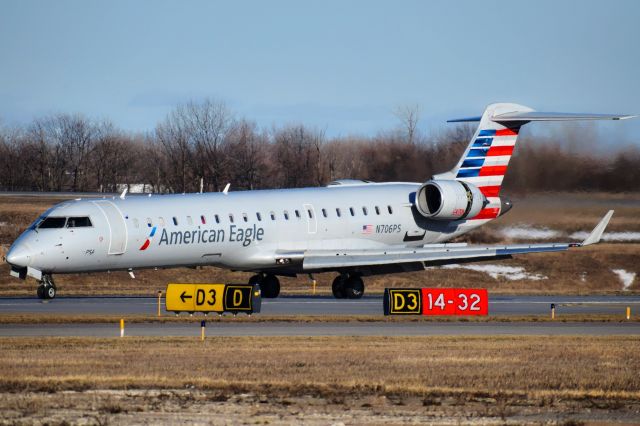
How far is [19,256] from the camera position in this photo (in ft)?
115

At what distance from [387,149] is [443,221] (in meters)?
15.1

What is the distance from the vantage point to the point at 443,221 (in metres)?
43.8

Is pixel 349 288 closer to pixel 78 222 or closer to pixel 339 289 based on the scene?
pixel 339 289

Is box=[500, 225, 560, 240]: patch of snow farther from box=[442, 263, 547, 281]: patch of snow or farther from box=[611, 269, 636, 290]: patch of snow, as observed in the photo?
box=[611, 269, 636, 290]: patch of snow

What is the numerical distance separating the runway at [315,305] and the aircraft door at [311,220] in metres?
2.40

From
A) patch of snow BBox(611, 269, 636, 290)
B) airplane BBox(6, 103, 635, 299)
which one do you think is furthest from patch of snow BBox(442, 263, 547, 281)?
airplane BBox(6, 103, 635, 299)

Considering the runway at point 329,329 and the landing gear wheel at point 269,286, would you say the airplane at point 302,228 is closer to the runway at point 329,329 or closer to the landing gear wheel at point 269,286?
the landing gear wheel at point 269,286

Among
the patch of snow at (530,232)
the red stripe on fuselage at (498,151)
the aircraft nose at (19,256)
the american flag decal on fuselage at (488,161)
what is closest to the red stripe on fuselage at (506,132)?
the american flag decal on fuselage at (488,161)

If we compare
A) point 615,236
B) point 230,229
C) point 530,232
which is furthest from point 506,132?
point 230,229

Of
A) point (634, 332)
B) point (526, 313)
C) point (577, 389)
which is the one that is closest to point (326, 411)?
point (577, 389)

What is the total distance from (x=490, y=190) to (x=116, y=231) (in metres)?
15.1

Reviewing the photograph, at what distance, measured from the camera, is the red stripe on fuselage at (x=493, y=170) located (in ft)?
146

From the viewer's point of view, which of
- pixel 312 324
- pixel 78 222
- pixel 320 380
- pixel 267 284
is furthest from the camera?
pixel 267 284

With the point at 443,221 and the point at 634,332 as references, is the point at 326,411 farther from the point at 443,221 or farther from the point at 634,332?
the point at 443,221
